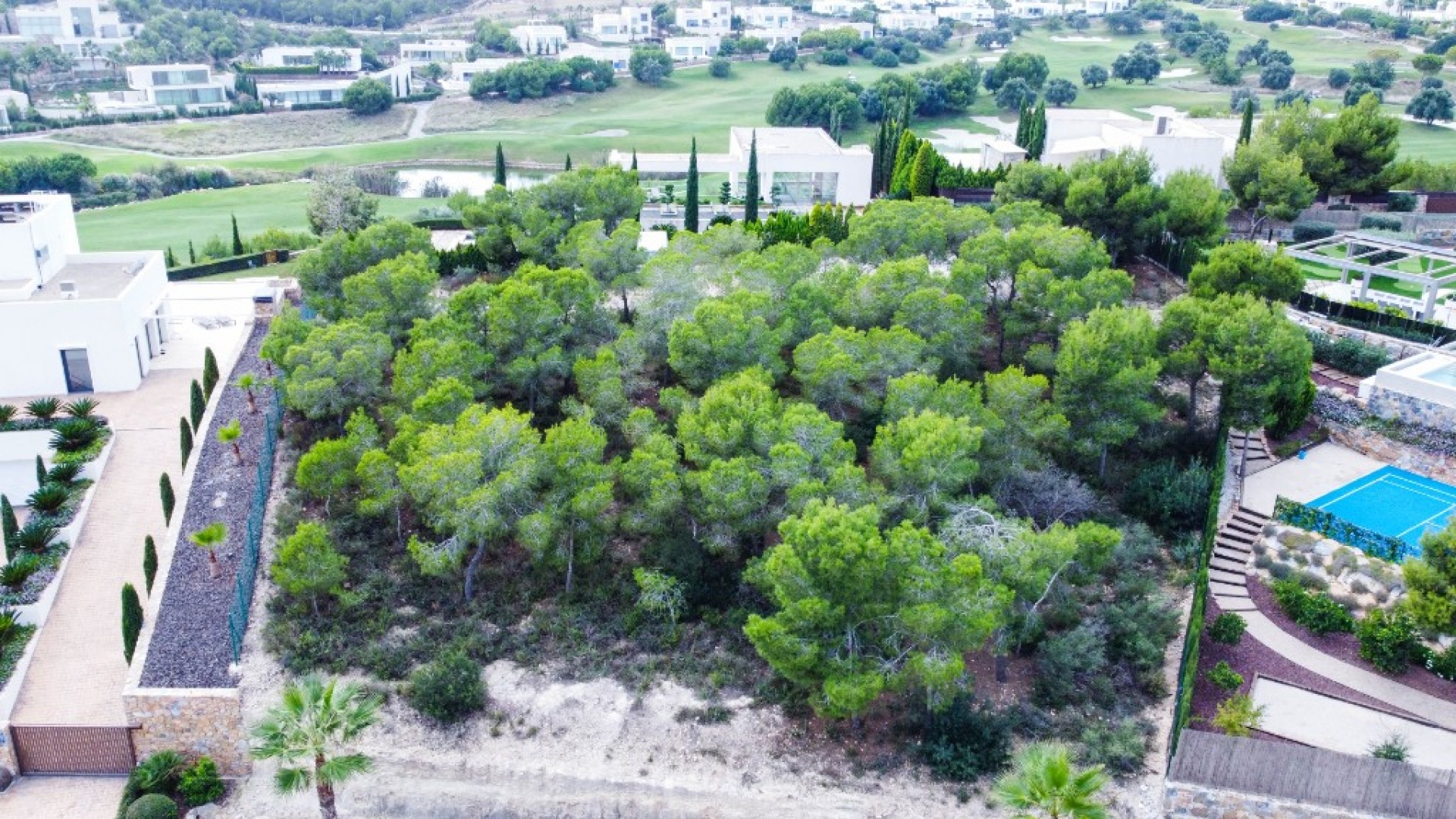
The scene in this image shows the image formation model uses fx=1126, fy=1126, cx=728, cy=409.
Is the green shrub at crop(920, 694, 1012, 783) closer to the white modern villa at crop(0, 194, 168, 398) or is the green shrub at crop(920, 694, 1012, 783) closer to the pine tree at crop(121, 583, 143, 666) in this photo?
the pine tree at crop(121, 583, 143, 666)

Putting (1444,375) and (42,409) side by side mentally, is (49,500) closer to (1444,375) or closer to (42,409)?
(42,409)

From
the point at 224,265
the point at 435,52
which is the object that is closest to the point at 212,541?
the point at 224,265

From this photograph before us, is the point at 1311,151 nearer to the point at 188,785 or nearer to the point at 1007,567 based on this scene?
the point at 1007,567

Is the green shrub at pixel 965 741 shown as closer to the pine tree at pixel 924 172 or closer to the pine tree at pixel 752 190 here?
the pine tree at pixel 752 190

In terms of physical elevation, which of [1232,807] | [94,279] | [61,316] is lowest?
[1232,807]

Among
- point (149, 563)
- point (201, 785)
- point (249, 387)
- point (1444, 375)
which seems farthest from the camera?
point (249, 387)

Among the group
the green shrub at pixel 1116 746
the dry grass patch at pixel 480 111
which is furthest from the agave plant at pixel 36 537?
the dry grass patch at pixel 480 111

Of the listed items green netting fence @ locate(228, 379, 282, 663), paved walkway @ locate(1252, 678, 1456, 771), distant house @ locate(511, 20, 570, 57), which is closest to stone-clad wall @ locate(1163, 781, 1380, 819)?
paved walkway @ locate(1252, 678, 1456, 771)
